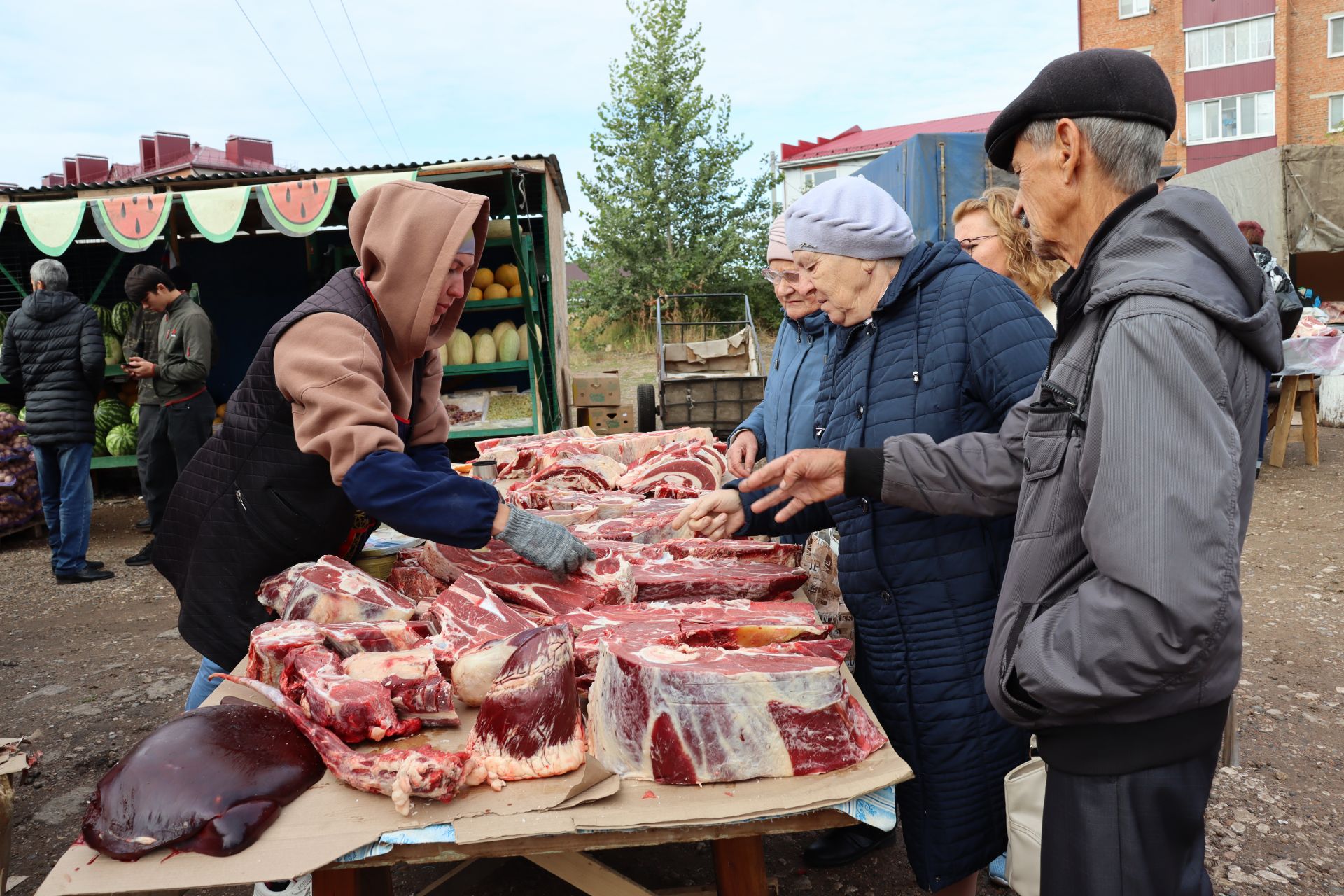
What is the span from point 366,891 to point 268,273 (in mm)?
10033

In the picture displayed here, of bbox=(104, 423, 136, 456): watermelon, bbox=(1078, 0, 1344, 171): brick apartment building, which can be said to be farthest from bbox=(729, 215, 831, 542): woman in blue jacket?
bbox=(1078, 0, 1344, 171): brick apartment building

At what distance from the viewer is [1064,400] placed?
1.45 m

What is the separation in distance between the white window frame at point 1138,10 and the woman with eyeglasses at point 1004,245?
107 feet

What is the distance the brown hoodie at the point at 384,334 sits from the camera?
2297 millimetres

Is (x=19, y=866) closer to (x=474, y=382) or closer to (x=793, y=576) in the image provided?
(x=793, y=576)

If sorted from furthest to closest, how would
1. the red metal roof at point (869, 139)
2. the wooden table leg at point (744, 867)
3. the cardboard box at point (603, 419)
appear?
the red metal roof at point (869, 139)
the cardboard box at point (603, 419)
the wooden table leg at point (744, 867)

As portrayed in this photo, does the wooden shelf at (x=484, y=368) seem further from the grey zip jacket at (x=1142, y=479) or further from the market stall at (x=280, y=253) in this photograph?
the grey zip jacket at (x=1142, y=479)

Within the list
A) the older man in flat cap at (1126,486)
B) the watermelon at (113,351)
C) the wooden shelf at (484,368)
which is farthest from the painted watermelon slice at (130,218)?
the older man in flat cap at (1126,486)

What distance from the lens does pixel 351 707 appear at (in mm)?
1882

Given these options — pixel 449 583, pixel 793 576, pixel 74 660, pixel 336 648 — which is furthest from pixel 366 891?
pixel 74 660

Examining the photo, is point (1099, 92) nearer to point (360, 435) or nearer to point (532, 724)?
point (532, 724)

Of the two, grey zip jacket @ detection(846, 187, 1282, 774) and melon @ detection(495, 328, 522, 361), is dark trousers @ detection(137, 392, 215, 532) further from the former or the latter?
grey zip jacket @ detection(846, 187, 1282, 774)

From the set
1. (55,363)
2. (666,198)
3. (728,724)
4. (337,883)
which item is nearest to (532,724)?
(728,724)

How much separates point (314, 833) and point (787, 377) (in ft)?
9.18
